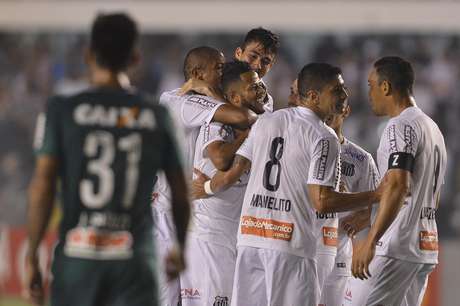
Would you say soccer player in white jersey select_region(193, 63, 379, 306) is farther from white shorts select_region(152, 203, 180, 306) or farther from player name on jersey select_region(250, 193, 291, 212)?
white shorts select_region(152, 203, 180, 306)

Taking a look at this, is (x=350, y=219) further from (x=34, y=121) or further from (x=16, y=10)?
(x=16, y=10)

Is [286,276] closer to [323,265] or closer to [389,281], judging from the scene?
[389,281]

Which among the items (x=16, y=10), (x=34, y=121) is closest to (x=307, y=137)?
(x=34, y=121)

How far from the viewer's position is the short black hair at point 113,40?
182 inches

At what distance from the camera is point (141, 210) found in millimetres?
4562

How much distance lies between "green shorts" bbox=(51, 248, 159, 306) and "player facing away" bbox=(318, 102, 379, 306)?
346 cm

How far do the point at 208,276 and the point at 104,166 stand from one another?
3.23m

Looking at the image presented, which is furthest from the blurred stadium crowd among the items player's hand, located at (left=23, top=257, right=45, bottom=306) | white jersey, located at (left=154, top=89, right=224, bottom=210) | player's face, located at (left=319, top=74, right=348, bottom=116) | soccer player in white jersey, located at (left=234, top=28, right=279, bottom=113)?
player's hand, located at (left=23, top=257, right=45, bottom=306)

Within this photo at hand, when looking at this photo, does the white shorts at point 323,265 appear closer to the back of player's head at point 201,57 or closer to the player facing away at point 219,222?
the player facing away at point 219,222

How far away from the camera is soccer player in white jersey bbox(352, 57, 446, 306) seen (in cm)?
669

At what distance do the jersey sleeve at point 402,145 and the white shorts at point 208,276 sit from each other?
1572mm

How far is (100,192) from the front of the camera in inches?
176

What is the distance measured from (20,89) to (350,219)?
12943 millimetres

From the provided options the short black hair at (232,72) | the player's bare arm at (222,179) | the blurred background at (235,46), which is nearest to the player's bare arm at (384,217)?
the player's bare arm at (222,179)
